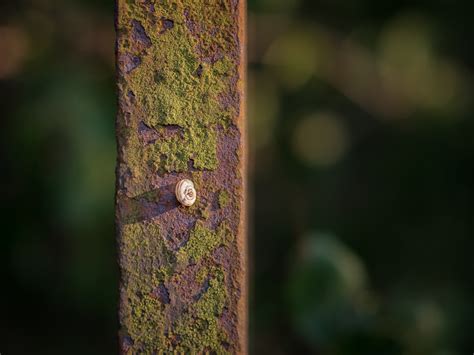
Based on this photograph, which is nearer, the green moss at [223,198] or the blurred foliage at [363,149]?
the green moss at [223,198]

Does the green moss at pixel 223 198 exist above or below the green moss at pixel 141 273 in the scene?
above

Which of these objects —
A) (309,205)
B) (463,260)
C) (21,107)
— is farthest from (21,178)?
(463,260)

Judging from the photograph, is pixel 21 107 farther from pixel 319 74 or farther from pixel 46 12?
pixel 319 74

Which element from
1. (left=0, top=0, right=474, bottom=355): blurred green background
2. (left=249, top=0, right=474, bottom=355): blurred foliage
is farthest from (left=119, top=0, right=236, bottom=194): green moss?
(left=249, top=0, right=474, bottom=355): blurred foliage

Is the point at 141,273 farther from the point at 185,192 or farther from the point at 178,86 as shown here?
the point at 178,86

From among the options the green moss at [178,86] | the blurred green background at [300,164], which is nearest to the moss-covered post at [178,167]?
the green moss at [178,86]

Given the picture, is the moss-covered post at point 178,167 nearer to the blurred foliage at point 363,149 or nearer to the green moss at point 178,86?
the green moss at point 178,86
